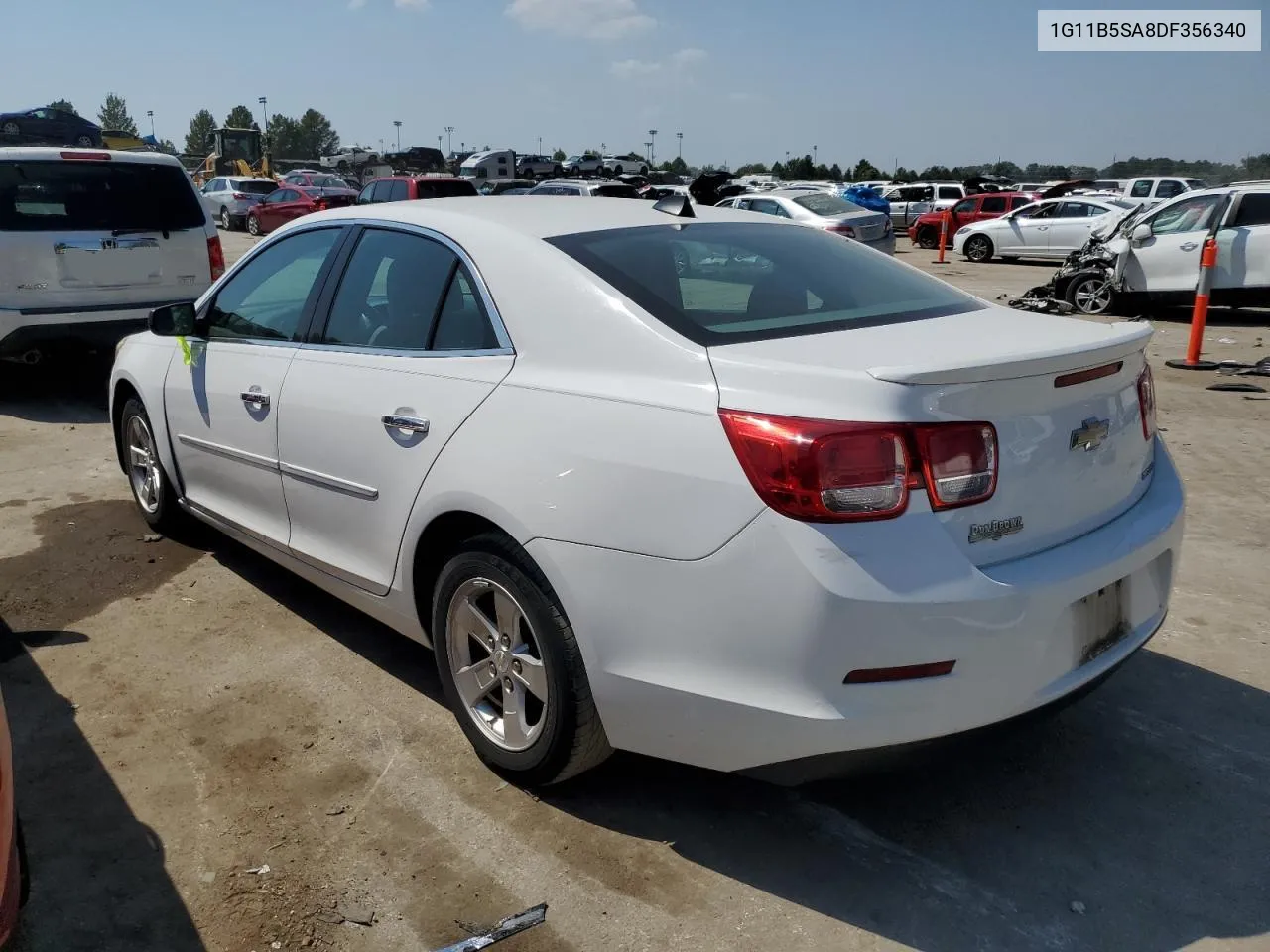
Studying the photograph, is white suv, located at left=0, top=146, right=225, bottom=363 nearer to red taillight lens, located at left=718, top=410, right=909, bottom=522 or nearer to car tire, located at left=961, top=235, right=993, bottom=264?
red taillight lens, located at left=718, top=410, right=909, bottom=522

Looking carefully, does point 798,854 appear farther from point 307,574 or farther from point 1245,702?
point 307,574

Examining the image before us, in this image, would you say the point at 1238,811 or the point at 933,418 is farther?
the point at 1238,811

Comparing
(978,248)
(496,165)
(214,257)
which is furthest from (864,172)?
(214,257)

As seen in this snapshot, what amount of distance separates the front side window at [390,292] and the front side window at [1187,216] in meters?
11.9

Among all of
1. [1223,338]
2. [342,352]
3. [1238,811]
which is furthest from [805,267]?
[1223,338]

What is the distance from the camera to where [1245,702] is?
3.63 metres

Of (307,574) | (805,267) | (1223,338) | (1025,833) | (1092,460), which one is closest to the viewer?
(1092,460)

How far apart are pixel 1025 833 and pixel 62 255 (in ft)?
24.8

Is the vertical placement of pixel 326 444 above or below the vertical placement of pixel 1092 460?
above

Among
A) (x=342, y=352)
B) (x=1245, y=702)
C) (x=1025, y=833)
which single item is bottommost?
(x=1245, y=702)

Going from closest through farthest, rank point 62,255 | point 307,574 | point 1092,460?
point 1092,460, point 307,574, point 62,255

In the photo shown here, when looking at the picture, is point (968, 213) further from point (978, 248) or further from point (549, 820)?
point (549, 820)

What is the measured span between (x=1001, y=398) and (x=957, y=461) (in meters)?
0.21

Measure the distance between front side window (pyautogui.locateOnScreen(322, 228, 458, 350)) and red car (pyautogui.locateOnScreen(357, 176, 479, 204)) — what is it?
17.7 m
